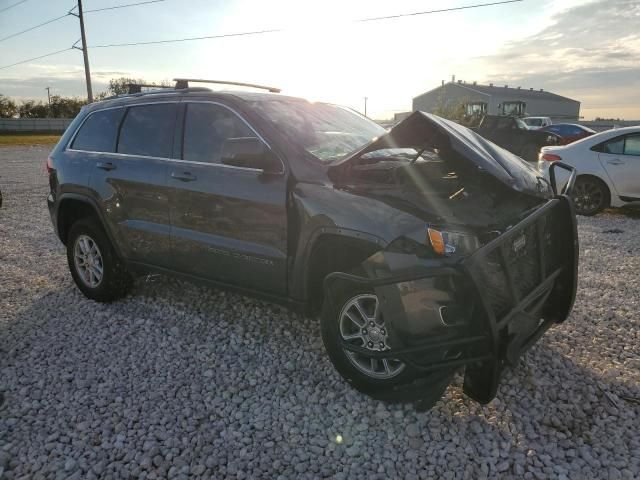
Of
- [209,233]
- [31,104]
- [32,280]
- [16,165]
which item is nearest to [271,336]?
[209,233]

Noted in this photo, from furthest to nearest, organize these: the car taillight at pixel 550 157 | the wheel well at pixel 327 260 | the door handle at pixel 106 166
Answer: the car taillight at pixel 550 157, the door handle at pixel 106 166, the wheel well at pixel 327 260

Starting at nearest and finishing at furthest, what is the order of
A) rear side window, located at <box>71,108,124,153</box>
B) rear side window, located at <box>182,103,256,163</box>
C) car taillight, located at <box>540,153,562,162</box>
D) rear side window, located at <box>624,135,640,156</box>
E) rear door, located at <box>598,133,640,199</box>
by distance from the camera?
rear side window, located at <box>182,103,256,163</box> → rear side window, located at <box>71,108,124,153</box> → rear door, located at <box>598,133,640,199</box> → rear side window, located at <box>624,135,640,156</box> → car taillight, located at <box>540,153,562,162</box>

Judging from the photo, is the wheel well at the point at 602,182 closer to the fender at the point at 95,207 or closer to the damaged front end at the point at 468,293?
the damaged front end at the point at 468,293

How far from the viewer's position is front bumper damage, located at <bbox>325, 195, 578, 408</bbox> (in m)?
2.47

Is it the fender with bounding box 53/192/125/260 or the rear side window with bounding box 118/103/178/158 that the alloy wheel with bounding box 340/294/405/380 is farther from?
the fender with bounding box 53/192/125/260

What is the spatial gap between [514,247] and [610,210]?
8077 millimetres

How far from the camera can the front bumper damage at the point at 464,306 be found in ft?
8.11

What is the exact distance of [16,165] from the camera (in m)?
20.8

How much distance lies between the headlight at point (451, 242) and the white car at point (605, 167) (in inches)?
251

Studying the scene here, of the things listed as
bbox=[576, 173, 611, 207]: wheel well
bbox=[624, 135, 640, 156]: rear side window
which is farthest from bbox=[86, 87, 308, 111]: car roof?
bbox=[624, 135, 640, 156]: rear side window

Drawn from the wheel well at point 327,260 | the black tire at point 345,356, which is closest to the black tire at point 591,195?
the wheel well at point 327,260

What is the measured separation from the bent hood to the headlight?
0.41 meters

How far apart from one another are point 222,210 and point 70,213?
2209 millimetres

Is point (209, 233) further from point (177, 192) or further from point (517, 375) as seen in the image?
point (517, 375)
